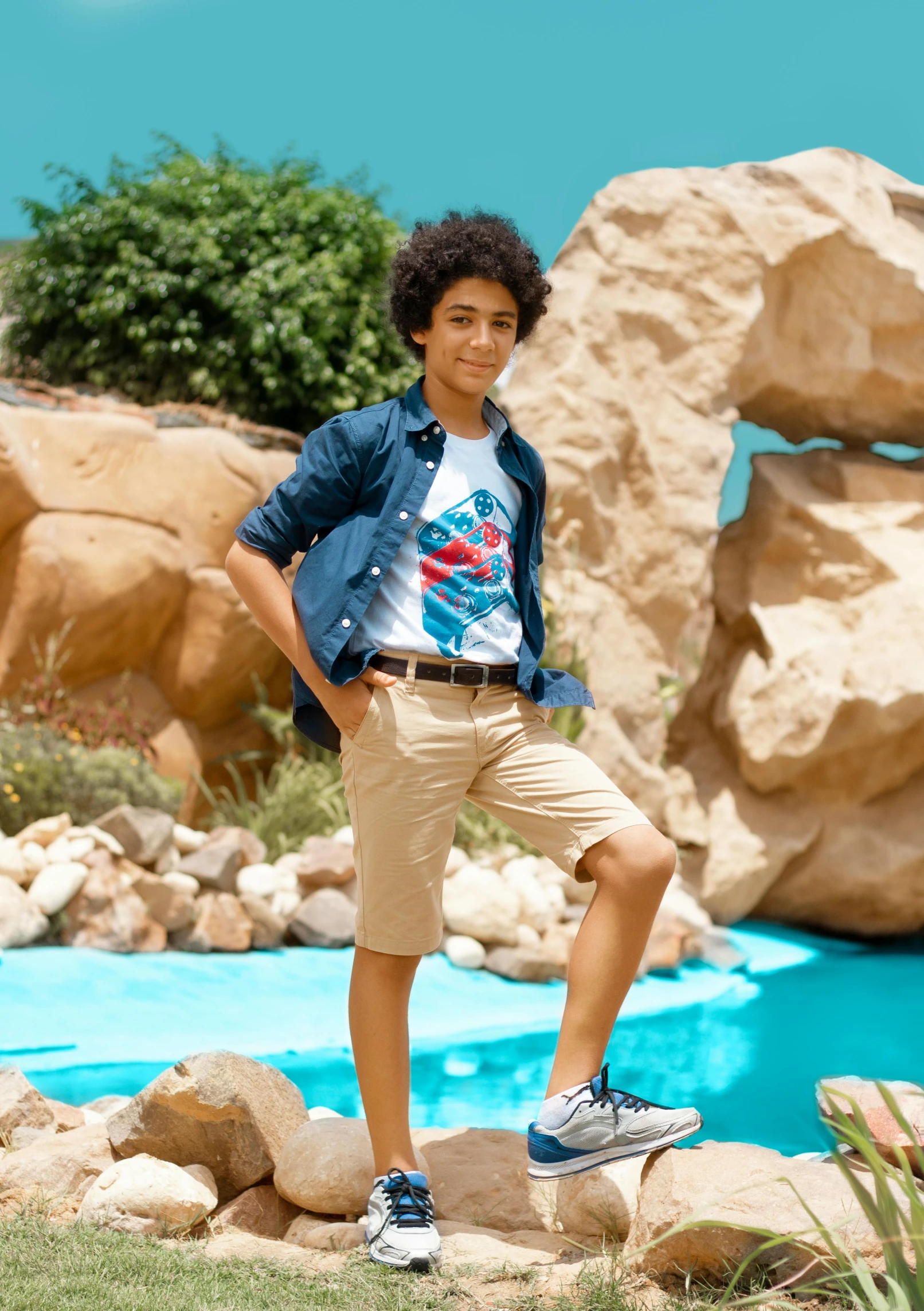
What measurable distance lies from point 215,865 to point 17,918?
93cm

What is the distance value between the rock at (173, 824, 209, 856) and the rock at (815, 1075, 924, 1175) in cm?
352

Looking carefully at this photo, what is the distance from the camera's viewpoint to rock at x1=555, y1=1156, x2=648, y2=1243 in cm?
239

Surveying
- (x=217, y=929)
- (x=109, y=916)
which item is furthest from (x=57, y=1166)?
(x=217, y=929)

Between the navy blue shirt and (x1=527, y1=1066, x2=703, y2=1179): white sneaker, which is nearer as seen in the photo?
(x1=527, y1=1066, x2=703, y2=1179): white sneaker

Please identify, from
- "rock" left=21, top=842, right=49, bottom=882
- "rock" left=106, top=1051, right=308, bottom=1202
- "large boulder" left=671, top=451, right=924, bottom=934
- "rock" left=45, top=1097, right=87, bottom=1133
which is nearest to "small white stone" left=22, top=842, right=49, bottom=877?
"rock" left=21, top=842, right=49, bottom=882

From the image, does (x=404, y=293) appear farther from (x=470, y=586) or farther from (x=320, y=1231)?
(x=320, y=1231)

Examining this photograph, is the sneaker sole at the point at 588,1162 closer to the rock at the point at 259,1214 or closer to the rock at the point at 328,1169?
the rock at the point at 328,1169

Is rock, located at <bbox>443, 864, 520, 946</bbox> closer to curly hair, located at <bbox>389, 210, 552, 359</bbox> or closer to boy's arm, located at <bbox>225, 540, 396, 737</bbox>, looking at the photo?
boy's arm, located at <bbox>225, 540, 396, 737</bbox>

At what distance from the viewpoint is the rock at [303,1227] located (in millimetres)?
2439

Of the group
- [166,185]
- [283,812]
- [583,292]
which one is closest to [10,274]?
[166,185]

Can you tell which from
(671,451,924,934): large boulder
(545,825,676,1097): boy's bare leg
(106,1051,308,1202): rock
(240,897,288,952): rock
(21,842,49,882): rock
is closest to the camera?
(545,825,676,1097): boy's bare leg

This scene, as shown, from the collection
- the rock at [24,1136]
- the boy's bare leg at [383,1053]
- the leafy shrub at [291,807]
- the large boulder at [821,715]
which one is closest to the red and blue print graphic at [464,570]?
the boy's bare leg at [383,1053]

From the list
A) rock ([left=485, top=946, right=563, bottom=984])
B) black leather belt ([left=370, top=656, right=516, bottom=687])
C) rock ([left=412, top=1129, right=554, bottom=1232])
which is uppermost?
black leather belt ([left=370, top=656, right=516, bottom=687])

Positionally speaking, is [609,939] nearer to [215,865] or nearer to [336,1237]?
[336,1237]
